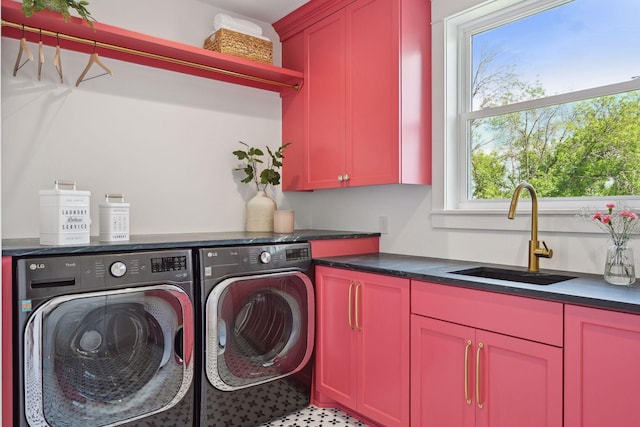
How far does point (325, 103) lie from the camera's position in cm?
284

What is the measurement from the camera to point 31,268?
64.9 inches

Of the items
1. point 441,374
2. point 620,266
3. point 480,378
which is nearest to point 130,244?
point 441,374

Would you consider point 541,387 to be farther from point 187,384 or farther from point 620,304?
point 187,384

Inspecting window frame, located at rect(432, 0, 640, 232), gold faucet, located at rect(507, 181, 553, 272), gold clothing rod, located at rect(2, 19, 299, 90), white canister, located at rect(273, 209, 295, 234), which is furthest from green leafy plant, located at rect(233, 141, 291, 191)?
gold faucet, located at rect(507, 181, 553, 272)

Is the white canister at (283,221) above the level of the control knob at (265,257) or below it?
above

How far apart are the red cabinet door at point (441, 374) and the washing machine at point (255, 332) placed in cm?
72

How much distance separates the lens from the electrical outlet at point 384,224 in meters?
2.79

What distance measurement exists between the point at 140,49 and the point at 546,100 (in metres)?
2.21

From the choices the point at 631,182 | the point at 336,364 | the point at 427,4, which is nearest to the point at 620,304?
the point at 631,182

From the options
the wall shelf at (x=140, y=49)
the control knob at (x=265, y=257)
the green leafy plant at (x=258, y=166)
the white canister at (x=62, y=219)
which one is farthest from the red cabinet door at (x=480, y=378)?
the wall shelf at (x=140, y=49)

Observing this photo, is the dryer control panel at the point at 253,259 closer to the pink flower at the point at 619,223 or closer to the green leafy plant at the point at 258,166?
the green leafy plant at the point at 258,166

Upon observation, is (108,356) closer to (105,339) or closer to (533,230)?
(105,339)

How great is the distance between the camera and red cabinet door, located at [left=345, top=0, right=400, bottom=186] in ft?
7.86

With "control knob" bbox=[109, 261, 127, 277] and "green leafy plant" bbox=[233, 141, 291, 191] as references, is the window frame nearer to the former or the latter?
"green leafy plant" bbox=[233, 141, 291, 191]
